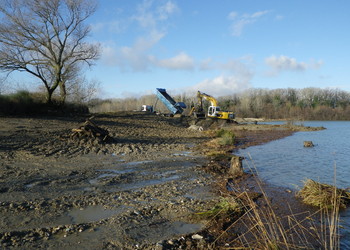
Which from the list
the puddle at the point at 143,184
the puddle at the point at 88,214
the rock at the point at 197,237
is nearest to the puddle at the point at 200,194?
the puddle at the point at 143,184

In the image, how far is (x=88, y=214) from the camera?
5.39 m

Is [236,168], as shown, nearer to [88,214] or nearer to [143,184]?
[143,184]

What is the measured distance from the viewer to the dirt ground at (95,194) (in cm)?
448

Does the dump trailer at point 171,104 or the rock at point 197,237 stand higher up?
the dump trailer at point 171,104

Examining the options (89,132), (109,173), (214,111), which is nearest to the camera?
(109,173)

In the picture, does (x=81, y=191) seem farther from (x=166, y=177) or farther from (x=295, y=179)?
(x=295, y=179)

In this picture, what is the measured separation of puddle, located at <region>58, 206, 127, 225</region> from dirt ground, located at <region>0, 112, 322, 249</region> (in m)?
0.02

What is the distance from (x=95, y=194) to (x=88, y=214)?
1.22 m

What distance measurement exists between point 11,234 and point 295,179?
787 centimetres

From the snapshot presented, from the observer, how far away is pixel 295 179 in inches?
352

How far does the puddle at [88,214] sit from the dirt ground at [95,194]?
0.06 feet

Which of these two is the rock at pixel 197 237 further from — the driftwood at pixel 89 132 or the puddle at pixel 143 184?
the driftwood at pixel 89 132

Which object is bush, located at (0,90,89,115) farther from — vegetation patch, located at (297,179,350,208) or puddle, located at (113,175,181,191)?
vegetation patch, located at (297,179,350,208)

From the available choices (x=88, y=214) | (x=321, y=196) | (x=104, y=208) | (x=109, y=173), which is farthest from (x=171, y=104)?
(x=88, y=214)
